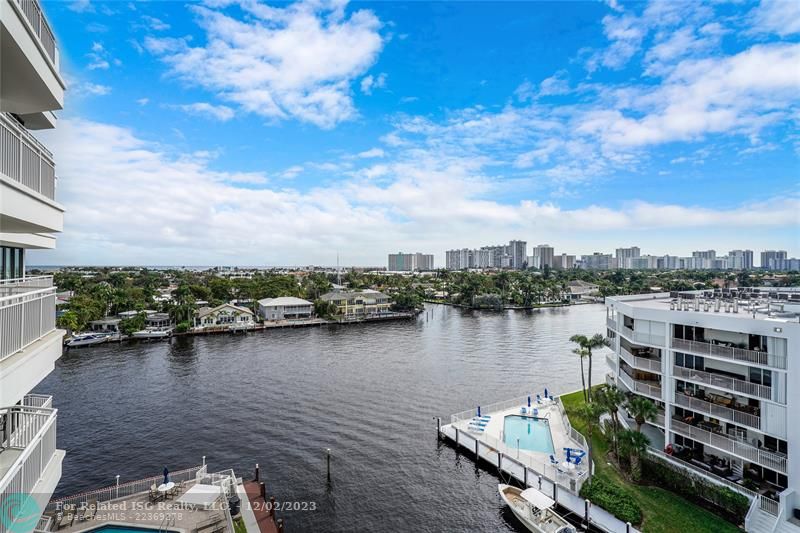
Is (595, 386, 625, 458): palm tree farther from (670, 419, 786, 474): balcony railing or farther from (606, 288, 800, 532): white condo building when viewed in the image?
(670, 419, 786, 474): balcony railing

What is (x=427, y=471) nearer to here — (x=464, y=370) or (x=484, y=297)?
(x=464, y=370)

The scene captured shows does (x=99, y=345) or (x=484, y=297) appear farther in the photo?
(x=484, y=297)

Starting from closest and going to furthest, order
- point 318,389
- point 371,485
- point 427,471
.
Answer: point 371,485 < point 427,471 < point 318,389

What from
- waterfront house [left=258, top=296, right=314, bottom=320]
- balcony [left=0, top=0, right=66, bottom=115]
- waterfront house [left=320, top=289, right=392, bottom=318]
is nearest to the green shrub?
balcony [left=0, top=0, right=66, bottom=115]

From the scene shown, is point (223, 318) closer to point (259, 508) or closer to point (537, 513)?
point (259, 508)

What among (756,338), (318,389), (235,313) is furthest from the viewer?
(235,313)

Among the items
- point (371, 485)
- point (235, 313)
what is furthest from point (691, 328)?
point (235, 313)

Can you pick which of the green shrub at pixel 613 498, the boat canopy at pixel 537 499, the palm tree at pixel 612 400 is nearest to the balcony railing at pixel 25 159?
the boat canopy at pixel 537 499
